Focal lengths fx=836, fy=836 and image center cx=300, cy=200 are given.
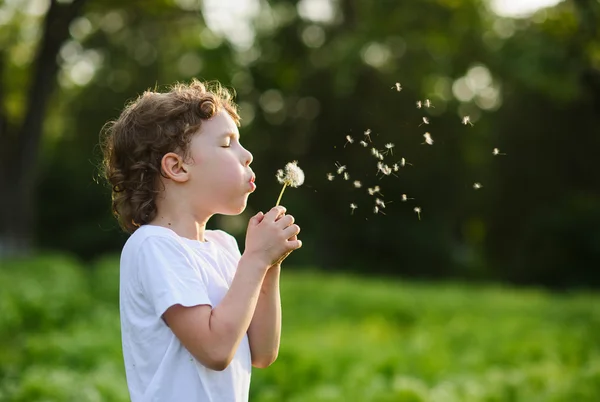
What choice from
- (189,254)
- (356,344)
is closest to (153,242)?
(189,254)

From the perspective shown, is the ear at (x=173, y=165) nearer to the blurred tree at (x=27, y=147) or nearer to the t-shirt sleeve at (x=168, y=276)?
the t-shirt sleeve at (x=168, y=276)

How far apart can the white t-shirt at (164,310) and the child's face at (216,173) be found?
0.12 m

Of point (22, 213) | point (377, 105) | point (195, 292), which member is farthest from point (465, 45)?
point (195, 292)

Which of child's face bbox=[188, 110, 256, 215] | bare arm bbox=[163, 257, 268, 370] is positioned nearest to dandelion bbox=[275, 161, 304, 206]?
child's face bbox=[188, 110, 256, 215]

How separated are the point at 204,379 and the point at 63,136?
31.3 meters

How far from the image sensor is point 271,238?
81.7 inches

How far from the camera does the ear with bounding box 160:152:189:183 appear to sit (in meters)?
2.16

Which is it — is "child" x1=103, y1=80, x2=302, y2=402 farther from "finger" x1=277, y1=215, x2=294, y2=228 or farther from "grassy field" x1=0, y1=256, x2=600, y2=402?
"grassy field" x1=0, y1=256, x2=600, y2=402

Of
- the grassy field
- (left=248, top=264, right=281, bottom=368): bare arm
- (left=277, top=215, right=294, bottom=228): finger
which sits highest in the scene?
the grassy field

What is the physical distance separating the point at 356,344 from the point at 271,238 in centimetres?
592

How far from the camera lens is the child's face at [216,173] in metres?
2.16

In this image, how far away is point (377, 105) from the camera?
2672 cm

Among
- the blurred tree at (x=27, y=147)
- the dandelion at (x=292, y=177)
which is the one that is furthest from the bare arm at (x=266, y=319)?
the blurred tree at (x=27, y=147)

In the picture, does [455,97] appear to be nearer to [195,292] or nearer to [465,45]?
[465,45]
